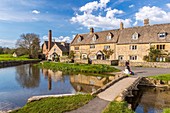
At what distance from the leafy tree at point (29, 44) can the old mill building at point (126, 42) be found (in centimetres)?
2751

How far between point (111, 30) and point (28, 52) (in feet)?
133

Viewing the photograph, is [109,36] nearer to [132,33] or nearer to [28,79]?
[132,33]

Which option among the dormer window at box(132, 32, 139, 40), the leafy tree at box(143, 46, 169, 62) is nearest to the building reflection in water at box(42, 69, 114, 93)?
the leafy tree at box(143, 46, 169, 62)

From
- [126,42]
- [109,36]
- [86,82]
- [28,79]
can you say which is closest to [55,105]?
[86,82]

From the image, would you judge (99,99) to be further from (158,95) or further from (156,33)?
(156,33)

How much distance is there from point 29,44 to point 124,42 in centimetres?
4531

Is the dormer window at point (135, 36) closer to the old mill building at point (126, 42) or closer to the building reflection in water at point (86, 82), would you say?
the old mill building at point (126, 42)

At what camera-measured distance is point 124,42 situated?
4125 centimetres

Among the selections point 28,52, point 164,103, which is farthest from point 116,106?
point 28,52

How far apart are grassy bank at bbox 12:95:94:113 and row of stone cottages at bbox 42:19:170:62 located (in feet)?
96.3

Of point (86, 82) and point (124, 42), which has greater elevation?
point (124, 42)

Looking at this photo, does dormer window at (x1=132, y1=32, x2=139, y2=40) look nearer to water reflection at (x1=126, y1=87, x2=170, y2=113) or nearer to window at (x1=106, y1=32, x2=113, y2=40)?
window at (x1=106, y1=32, x2=113, y2=40)

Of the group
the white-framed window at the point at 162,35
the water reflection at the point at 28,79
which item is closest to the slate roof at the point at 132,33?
the white-framed window at the point at 162,35

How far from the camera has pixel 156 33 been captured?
37688 millimetres
